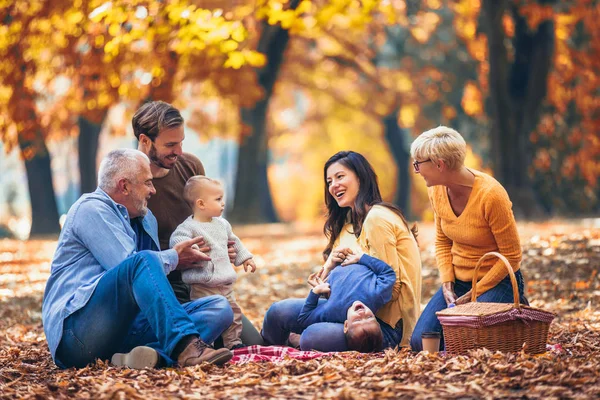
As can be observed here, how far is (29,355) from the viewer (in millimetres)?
6859

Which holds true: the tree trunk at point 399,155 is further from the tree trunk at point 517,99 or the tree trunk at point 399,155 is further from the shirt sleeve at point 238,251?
the shirt sleeve at point 238,251

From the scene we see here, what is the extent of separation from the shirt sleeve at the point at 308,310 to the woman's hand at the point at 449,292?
92cm

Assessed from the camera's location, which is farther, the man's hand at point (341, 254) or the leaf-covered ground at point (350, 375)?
the man's hand at point (341, 254)

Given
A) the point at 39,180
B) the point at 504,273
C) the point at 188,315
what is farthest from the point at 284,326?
the point at 39,180

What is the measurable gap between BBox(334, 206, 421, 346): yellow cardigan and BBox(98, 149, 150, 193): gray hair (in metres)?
1.67

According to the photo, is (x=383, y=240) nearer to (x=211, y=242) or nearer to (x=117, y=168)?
(x=211, y=242)

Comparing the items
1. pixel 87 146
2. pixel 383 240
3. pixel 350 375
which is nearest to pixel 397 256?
pixel 383 240

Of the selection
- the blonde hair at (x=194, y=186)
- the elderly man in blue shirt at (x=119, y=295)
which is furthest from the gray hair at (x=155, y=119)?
the elderly man in blue shirt at (x=119, y=295)

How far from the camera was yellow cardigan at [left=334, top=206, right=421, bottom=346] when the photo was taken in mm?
6422

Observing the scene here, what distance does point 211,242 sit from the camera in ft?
21.2

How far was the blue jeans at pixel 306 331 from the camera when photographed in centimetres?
626

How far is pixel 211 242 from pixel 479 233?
185 cm

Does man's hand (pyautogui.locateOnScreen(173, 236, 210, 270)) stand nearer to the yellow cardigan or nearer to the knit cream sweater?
the knit cream sweater

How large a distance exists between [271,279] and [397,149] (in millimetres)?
21783
